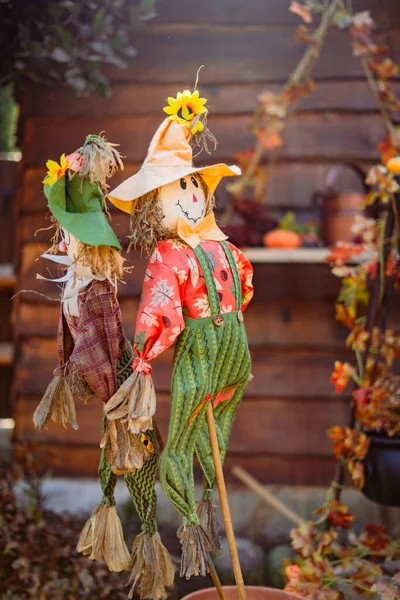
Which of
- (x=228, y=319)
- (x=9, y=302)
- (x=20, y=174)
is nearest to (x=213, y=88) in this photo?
(x=20, y=174)

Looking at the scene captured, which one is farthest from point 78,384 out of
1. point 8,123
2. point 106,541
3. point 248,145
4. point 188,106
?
point 8,123

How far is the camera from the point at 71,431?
95.3 inches

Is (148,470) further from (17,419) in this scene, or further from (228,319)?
(17,419)

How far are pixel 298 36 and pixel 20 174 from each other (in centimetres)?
109

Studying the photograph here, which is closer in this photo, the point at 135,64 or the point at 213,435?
the point at 213,435

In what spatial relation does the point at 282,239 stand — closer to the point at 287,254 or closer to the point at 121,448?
the point at 287,254

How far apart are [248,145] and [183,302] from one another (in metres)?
1.27

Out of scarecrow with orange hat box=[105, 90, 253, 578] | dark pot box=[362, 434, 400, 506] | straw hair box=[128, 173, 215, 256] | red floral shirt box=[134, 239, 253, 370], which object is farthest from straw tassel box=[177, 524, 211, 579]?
dark pot box=[362, 434, 400, 506]

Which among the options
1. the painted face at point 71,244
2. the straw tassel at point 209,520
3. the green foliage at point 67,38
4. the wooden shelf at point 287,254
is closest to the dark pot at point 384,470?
the wooden shelf at point 287,254

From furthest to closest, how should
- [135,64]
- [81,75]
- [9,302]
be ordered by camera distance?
[9,302], [135,64], [81,75]

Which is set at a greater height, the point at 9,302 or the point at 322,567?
the point at 9,302

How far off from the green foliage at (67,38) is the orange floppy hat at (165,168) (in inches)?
38.6

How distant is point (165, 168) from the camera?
127cm

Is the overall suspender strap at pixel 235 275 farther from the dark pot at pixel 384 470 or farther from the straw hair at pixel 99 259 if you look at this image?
the dark pot at pixel 384 470
